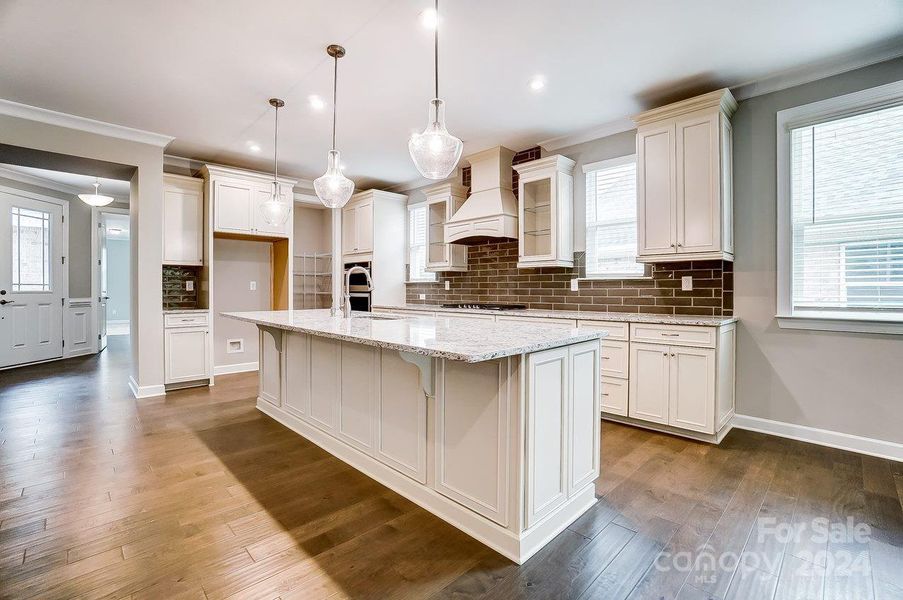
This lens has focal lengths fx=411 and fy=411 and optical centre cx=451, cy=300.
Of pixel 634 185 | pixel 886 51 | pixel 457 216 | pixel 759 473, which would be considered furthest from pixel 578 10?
pixel 759 473

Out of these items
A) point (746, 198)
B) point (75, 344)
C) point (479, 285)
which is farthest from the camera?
point (75, 344)

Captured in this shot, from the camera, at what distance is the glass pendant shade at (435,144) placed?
2.36 metres

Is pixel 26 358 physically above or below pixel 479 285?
below

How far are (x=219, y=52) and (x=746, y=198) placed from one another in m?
4.07

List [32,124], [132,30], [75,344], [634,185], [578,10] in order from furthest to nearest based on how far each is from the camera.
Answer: [75,344], [634,185], [32,124], [132,30], [578,10]

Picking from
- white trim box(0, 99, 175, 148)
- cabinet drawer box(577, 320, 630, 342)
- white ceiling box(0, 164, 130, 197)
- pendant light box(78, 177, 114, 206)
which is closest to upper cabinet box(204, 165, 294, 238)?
white trim box(0, 99, 175, 148)

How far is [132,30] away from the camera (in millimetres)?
2564

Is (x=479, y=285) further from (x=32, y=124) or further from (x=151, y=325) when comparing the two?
(x=32, y=124)

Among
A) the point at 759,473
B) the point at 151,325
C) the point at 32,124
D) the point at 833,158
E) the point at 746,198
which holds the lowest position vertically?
the point at 759,473

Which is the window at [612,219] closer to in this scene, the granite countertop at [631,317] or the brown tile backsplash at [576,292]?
the brown tile backsplash at [576,292]

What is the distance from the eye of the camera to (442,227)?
5512 mm

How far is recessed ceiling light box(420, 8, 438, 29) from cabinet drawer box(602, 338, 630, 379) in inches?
106

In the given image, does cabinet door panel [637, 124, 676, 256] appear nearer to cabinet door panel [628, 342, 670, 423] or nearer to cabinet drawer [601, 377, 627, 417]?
cabinet door panel [628, 342, 670, 423]

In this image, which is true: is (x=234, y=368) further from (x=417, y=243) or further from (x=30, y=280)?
(x=30, y=280)
